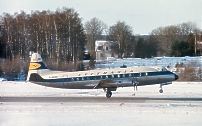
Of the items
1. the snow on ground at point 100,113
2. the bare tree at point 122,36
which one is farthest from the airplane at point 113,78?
the bare tree at point 122,36

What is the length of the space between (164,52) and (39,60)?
48682 mm

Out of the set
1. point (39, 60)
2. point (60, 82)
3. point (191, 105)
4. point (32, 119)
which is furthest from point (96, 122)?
point (39, 60)

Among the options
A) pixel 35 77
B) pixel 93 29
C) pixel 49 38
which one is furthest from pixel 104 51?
pixel 35 77

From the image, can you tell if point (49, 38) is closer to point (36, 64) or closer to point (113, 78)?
point (36, 64)

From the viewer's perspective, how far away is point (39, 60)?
30.0 m

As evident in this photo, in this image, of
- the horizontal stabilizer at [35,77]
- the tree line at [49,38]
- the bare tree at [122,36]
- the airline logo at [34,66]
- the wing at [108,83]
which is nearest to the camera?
the wing at [108,83]

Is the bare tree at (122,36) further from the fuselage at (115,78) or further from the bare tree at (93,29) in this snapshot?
the fuselage at (115,78)

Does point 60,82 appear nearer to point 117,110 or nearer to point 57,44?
point 117,110

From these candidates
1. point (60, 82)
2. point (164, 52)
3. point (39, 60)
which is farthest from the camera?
point (164, 52)

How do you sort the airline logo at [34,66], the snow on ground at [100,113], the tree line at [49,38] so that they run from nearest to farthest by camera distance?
the snow on ground at [100,113]
the airline logo at [34,66]
the tree line at [49,38]

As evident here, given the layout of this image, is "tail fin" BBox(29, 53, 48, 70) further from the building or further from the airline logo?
the building

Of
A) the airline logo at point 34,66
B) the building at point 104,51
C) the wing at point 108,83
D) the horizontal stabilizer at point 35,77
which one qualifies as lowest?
the wing at point 108,83

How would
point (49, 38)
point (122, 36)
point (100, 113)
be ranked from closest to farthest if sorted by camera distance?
point (100, 113)
point (49, 38)
point (122, 36)

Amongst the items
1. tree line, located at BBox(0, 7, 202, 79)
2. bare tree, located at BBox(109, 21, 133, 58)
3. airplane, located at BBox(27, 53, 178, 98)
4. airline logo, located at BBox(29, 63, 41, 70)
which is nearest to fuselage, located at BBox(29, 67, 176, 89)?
airplane, located at BBox(27, 53, 178, 98)
